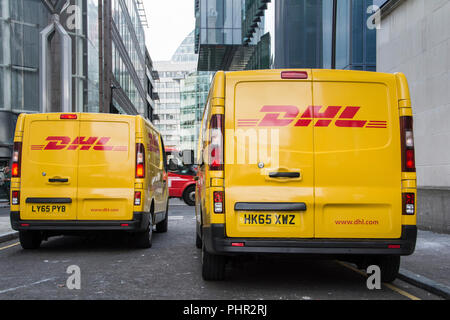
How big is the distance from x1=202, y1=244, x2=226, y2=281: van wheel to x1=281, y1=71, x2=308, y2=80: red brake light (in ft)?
7.03

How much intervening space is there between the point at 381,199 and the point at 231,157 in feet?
5.29

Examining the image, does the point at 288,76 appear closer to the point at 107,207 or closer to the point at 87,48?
the point at 107,207

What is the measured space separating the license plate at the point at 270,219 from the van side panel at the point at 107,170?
3.37 meters

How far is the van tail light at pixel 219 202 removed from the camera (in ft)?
17.7

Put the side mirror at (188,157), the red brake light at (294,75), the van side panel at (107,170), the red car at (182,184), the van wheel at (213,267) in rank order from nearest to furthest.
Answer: the red brake light at (294,75), the van wheel at (213,267), the side mirror at (188,157), the van side panel at (107,170), the red car at (182,184)

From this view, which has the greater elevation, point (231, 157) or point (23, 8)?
point (23, 8)

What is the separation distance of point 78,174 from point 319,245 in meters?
4.47

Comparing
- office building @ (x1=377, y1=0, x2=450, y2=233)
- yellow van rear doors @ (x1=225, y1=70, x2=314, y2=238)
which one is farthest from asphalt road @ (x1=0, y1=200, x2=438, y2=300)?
office building @ (x1=377, y1=0, x2=450, y2=233)

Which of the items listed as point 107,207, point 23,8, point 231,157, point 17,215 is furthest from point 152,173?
point 23,8

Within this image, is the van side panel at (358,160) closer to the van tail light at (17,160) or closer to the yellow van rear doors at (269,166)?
the yellow van rear doors at (269,166)

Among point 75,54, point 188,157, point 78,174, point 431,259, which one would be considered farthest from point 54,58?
point 431,259

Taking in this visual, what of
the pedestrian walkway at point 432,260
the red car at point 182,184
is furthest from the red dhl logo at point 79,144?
the red car at point 182,184

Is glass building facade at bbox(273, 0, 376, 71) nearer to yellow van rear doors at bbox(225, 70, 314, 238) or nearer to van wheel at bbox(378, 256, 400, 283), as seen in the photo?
van wheel at bbox(378, 256, 400, 283)

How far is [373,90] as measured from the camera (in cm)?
554
